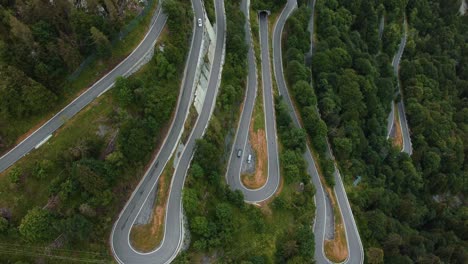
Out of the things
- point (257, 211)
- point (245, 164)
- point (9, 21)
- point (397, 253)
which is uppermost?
point (9, 21)

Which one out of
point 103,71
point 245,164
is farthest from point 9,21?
point 245,164

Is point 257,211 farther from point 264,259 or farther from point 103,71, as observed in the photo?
point 103,71

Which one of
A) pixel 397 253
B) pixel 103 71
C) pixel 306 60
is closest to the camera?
pixel 103 71

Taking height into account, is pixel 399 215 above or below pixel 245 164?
below

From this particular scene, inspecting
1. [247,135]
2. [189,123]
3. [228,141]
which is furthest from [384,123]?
[189,123]

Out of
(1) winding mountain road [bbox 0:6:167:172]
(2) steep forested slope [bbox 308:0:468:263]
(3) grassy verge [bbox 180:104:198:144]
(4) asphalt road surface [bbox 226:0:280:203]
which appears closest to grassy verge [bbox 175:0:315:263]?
(4) asphalt road surface [bbox 226:0:280:203]
